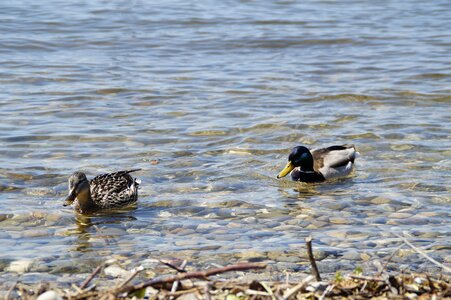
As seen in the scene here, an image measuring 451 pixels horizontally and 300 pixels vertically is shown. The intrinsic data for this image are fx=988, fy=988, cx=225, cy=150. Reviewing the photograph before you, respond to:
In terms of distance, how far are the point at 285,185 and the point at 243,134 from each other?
70.4 inches

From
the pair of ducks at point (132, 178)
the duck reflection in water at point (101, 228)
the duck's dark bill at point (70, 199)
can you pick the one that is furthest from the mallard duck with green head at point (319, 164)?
the duck's dark bill at point (70, 199)

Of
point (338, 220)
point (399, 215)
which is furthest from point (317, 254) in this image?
point (399, 215)

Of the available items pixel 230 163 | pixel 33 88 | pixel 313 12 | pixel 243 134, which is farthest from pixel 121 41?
pixel 230 163

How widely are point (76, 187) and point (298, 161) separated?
2.78 metres

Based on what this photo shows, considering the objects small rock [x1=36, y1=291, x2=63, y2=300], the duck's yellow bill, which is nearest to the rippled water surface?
the duck's yellow bill

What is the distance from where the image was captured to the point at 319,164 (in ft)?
37.1

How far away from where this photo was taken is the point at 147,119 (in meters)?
13.3

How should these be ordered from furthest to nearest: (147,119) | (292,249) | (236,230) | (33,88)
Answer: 1. (33,88)
2. (147,119)
3. (236,230)
4. (292,249)

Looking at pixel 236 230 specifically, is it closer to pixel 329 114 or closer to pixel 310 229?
pixel 310 229

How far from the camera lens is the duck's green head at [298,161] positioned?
11.0 meters

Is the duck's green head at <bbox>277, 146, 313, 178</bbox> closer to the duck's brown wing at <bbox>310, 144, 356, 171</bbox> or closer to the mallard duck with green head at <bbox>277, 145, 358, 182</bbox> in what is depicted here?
the mallard duck with green head at <bbox>277, 145, 358, 182</bbox>

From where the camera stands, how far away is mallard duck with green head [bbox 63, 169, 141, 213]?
9492mm

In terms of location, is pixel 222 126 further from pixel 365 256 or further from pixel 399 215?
pixel 365 256

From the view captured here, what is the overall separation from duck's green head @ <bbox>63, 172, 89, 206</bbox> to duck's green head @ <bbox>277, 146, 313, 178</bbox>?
241 centimetres
